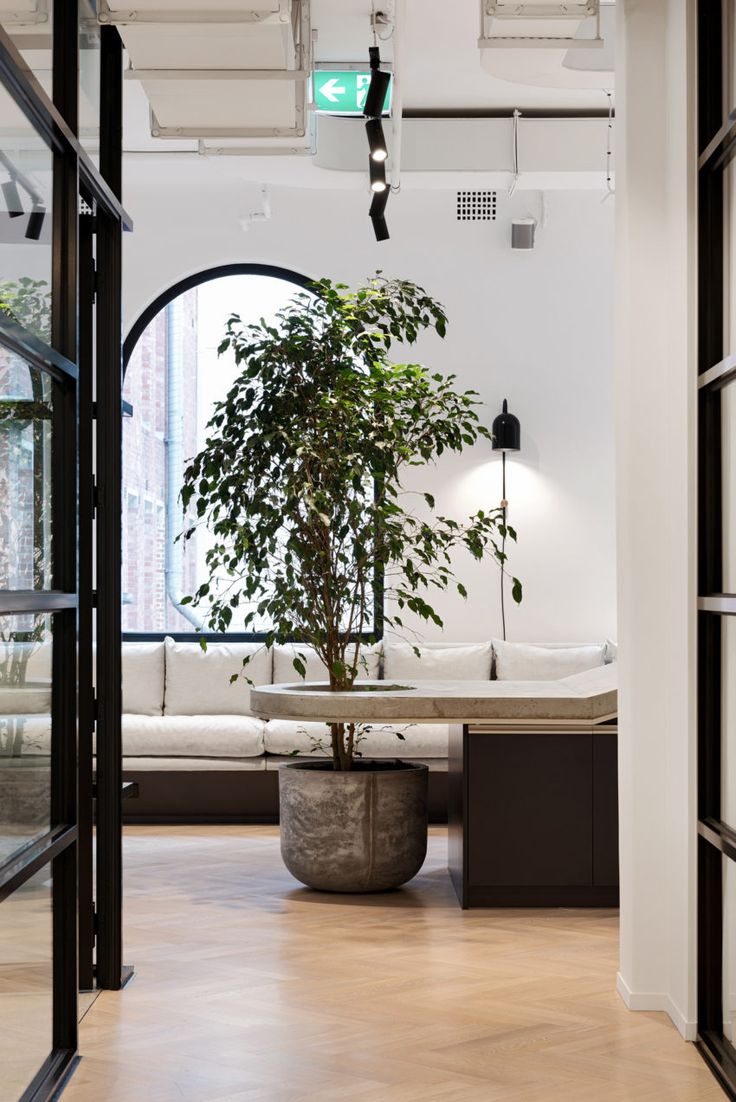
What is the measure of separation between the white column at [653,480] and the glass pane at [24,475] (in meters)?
1.78

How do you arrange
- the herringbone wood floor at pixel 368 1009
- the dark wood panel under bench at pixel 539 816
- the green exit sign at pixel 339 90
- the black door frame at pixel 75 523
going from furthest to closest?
the green exit sign at pixel 339 90
the dark wood panel under bench at pixel 539 816
the herringbone wood floor at pixel 368 1009
the black door frame at pixel 75 523

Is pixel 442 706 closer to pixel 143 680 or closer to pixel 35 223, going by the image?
pixel 35 223

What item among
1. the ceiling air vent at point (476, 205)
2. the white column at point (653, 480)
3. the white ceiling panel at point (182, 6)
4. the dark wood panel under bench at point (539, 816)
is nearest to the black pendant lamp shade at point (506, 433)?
the ceiling air vent at point (476, 205)

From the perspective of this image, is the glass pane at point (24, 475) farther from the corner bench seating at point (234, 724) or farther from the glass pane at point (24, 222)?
the corner bench seating at point (234, 724)

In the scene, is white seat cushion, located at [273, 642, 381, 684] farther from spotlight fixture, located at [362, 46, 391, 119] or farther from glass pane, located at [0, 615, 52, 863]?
glass pane, located at [0, 615, 52, 863]

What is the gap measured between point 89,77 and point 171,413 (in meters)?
4.74

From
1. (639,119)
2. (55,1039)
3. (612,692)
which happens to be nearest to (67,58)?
(639,119)

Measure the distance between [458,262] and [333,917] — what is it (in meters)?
4.85

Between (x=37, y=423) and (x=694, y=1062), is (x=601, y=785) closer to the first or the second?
(x=694, y=1062)

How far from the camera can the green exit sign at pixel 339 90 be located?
6707mm

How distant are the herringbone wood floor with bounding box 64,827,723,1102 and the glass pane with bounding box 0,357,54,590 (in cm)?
132

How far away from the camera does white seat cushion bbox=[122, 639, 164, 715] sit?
7406 mm

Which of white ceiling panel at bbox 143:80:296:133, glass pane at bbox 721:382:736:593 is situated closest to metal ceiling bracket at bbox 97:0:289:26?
white ceiling panel at bbox 143:80:296:133

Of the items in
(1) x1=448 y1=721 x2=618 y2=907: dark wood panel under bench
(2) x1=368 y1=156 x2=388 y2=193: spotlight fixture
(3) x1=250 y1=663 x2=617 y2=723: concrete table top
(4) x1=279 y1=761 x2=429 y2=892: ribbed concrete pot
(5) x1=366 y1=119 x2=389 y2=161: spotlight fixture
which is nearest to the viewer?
(3) x1=250 y1=663 x2=617 y2=723: concrete table top
